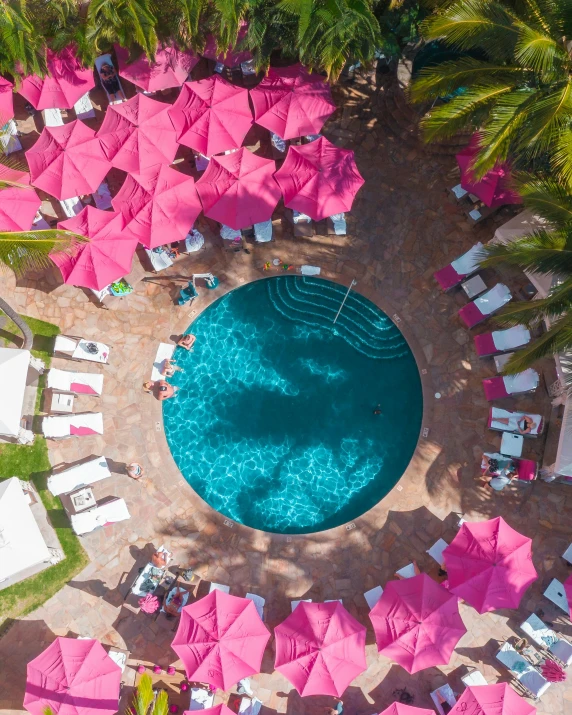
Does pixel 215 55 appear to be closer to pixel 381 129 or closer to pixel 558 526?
pixel 381 129

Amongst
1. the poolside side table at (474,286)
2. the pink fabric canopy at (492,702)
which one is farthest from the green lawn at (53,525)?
the poolside side table at (474,286)

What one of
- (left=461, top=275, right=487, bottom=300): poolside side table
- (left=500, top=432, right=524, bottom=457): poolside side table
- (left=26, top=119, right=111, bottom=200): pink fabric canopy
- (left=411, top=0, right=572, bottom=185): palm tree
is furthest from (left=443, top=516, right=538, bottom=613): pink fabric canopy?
(left=26, top=119, right=111, bottom=200): pink fabric canopy

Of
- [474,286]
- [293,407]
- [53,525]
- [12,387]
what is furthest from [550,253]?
[53,525]

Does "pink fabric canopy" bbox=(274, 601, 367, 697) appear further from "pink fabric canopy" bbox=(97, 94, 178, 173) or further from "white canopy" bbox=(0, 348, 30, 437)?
"pink fabric canopy" bbox=(97, 94, 178, 173)

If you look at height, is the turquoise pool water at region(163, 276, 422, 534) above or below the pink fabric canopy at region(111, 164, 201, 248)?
below

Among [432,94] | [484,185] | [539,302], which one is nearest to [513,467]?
[539,302]
